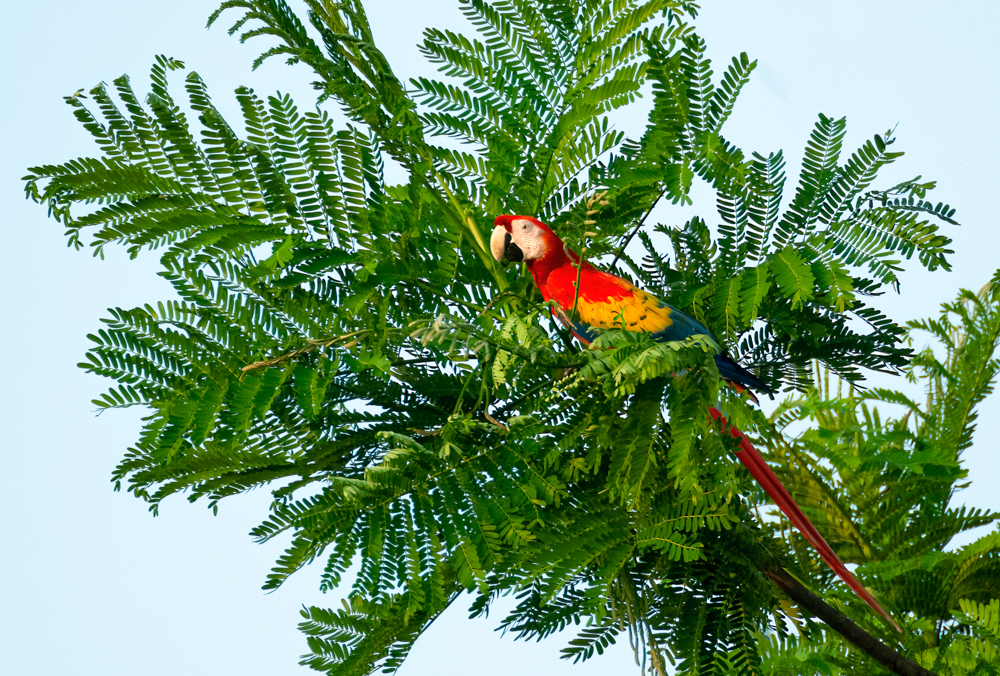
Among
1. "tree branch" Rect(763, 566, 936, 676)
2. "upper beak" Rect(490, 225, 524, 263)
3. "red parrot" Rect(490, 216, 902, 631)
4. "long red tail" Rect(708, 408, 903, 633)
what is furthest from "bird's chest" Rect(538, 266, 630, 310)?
"tree branch" Rect(763, 566, 936, 676)

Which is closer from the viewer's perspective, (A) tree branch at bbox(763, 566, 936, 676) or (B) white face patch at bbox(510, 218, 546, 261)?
(A) tree branch at bbox(763, 566, 936, 676)

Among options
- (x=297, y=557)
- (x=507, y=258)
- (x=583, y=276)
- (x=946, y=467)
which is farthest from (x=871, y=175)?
(x=297, y=557)

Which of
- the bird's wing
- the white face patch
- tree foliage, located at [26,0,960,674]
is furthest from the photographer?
the white face patch

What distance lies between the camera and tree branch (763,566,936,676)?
5.05 feet

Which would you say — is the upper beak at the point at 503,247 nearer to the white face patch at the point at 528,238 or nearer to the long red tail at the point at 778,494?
the white face patch at the point at 528,238

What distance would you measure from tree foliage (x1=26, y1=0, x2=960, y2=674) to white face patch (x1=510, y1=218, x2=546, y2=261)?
6 centimetres

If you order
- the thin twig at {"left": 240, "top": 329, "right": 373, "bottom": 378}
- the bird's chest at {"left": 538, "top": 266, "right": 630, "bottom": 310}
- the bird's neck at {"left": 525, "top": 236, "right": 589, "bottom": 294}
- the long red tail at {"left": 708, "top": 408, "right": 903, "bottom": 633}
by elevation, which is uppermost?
the bird's neck at {"left": 525, "top": 236, "right": 589, "bottom": 294}

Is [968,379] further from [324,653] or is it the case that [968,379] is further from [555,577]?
[324,653]

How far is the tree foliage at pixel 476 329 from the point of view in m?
1.25

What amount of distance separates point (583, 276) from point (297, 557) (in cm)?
78

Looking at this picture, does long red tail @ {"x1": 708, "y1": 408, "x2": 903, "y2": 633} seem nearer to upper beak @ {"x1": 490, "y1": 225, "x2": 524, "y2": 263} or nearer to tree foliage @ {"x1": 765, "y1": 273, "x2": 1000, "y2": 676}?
tree foliage @ {"x1": 765, "y1": 273, "x2": 1000, "y2": 676}

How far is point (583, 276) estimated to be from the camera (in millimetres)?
1707

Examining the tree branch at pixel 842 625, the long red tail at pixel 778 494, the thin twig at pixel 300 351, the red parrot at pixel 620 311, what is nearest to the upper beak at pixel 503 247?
the red parrot at pixel 620 311

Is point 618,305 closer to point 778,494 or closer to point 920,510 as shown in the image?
point 778,494
